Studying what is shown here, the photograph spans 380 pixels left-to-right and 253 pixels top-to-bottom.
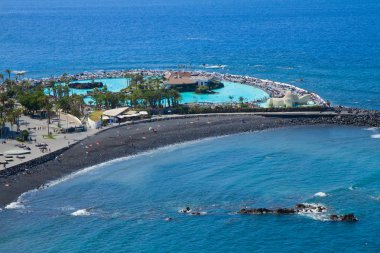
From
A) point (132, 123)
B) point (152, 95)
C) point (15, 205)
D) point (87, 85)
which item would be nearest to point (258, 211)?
point (15, 205)

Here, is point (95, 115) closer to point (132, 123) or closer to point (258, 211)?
point (132, 123)

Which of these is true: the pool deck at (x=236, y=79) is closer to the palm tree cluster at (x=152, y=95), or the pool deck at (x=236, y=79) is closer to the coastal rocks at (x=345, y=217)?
the palm tree cluster at (x=152, y=95)

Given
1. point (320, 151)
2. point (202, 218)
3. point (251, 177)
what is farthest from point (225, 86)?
point (202, 218)

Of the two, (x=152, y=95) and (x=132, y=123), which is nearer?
(x=132, y=123)

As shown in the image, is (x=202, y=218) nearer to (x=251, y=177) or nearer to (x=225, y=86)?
(x=251, y=177)

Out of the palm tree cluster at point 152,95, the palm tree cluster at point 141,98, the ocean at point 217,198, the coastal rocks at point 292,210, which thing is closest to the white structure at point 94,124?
the palm tree cluster at point 141,98

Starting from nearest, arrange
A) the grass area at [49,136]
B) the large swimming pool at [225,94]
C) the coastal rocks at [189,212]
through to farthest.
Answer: the coastal rocks at [189,212] → the grass area at [49,136] → the large swimming pool at [225,94]
